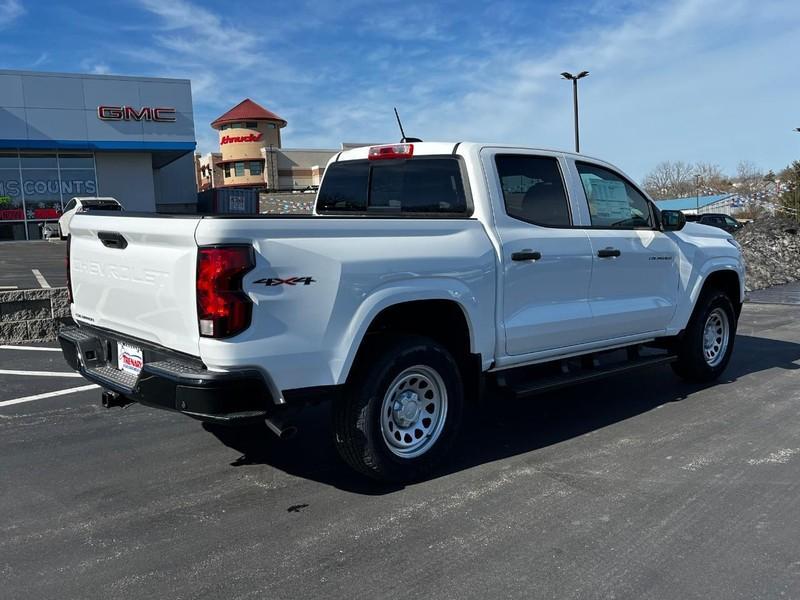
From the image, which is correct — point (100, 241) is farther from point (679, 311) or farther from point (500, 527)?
point (679, 311)

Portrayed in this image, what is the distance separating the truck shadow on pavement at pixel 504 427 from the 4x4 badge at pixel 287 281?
1.35 metres

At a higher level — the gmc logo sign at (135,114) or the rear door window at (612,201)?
the gmc logo sign at (135,114)

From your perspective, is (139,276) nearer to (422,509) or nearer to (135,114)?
(422,509)

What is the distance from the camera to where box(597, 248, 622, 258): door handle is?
5094mm

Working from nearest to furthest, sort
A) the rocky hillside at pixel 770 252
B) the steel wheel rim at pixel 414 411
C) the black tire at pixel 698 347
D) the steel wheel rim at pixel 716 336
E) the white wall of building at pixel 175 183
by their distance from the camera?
the steel wheel rim at pixel 414 411 → the black tire at pixel 698 347 → the steel wheel rim at pixel 716 336 → the rocky hillside at pixel 770 252 → the white wall of building at pixel 175 183

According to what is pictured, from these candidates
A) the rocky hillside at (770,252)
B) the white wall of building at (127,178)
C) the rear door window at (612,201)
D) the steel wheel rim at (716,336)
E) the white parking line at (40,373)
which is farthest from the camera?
the white wall of building at (127,178)

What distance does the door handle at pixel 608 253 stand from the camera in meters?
5.09

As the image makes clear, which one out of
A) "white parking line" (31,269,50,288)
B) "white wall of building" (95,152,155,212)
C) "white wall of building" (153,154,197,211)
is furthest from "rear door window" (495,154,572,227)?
"white wall of building" (153,154,197,211)

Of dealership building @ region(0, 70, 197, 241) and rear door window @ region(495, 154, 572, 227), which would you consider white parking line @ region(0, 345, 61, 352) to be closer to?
rear door window @ region(495, 154, 572, 227)

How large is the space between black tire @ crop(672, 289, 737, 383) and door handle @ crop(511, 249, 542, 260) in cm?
233

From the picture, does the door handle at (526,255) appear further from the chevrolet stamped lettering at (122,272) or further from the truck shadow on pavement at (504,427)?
the chevrolet stamped lettering at (122,272)

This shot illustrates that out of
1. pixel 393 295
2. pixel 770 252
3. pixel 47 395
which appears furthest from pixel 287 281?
pixel 770 252

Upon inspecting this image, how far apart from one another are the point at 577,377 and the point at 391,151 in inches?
86.2

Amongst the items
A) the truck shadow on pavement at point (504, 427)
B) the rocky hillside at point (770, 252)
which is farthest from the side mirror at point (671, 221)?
the rocky hillside at point (770, 252)
